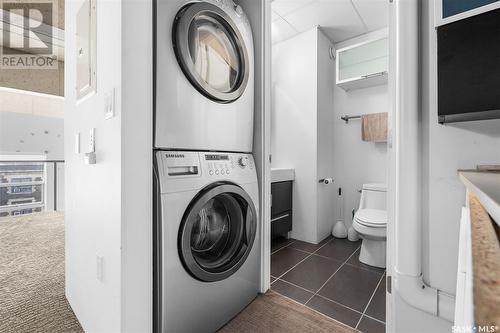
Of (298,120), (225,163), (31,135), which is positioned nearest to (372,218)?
(298,120)

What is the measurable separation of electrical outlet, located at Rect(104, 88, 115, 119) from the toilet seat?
1.94 metres

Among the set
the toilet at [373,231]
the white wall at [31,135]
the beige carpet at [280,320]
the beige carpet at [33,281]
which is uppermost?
the white wall at [31,135]

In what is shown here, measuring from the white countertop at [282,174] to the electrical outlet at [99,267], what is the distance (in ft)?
5.26

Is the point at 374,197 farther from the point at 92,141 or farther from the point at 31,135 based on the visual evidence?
the point at 31,135

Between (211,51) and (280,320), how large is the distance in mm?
1526

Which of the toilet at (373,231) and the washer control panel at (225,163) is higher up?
the washer control panel at (225,163)

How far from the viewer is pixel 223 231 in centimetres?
136

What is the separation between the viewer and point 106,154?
0.95 metres

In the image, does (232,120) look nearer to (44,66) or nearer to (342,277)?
(342,277)

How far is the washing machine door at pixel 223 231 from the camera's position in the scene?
118cm

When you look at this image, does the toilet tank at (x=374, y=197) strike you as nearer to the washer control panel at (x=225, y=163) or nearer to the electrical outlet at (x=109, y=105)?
the washer control panel at (x=225, y=163)

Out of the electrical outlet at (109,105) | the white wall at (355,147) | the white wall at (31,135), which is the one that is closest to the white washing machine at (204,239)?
the electrical outlet at (109,105)

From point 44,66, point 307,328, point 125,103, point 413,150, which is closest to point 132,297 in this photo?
point 125,103

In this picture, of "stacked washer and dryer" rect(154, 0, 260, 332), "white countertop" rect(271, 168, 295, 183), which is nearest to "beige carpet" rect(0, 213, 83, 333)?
"stacked washer and dryer" rect(154, 0, 260, 332)
